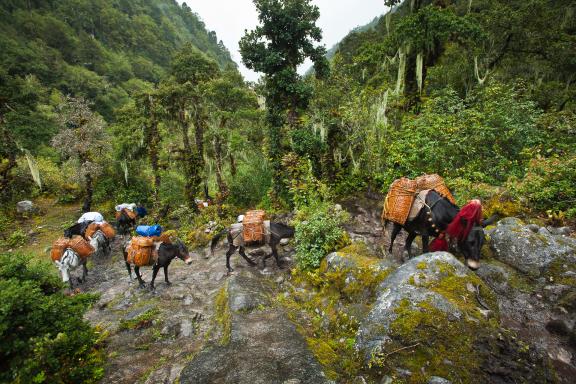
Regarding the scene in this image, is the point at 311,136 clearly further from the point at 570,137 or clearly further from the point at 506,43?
the point at 506,43

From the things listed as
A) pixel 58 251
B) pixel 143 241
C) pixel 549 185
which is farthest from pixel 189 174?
pixel 549 185

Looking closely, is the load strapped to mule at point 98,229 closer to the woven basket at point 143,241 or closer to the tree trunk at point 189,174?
the tree trunk at point 189,174

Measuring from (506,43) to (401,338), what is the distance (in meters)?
20.2

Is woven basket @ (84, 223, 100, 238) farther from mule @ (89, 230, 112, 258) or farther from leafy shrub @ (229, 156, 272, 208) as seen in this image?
leafy shrub @ (229, 156, 272, 208)

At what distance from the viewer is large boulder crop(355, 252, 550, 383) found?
339 cm

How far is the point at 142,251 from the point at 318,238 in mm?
5312

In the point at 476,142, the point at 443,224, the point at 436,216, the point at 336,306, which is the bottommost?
the point at 336,306

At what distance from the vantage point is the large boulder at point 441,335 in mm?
3387

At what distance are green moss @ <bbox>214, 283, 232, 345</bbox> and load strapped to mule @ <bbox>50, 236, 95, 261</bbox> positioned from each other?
6.18 metres

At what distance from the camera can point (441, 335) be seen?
3607 millimetres

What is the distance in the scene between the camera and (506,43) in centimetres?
1648

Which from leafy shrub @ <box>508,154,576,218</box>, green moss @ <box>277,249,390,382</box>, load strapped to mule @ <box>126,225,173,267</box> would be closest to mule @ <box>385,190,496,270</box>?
green moss @ <box>277,249,390,382</box>

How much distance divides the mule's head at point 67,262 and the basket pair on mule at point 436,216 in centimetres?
1030

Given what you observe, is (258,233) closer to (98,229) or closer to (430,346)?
(430,346)
